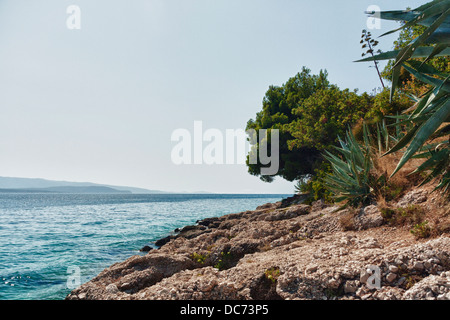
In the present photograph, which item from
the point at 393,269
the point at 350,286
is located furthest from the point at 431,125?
the point at 350,286

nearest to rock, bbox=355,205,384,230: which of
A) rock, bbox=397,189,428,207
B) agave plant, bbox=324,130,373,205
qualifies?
rock, bbox=397,189,428,207

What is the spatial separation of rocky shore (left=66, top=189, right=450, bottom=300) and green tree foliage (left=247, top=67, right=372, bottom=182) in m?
9.90

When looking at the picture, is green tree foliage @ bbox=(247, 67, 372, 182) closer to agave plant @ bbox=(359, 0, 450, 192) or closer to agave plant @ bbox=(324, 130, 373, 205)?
agave plant @ bbox=(324, 130, 373, 205)

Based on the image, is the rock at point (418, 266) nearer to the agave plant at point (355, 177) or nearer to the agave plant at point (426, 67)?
the agave plant at point (426, 67)

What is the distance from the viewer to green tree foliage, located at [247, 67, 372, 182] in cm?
1542

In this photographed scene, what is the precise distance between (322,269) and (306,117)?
14.8 meters

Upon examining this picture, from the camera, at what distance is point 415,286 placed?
101 inches

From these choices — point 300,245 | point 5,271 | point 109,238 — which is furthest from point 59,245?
point 300,245

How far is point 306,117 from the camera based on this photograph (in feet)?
55.0

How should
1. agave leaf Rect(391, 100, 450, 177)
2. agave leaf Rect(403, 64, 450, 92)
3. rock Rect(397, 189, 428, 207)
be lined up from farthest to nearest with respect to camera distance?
rock Rect(397, 189, 428, 207) < agave leaf Rect(403, 64, 450, 92) < agave leaf Rect(391, 100, 450, 177)

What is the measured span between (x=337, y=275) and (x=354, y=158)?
4.96 m

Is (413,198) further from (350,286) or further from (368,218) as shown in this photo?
(350,286)

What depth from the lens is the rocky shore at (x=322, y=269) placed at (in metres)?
2.82
